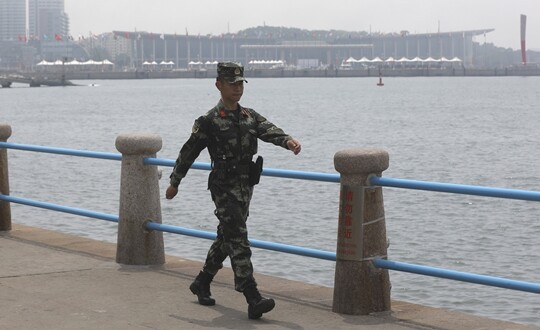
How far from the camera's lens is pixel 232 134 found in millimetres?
7773

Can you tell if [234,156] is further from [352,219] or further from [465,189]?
[465,189]

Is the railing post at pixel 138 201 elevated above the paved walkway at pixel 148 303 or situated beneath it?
elevated above

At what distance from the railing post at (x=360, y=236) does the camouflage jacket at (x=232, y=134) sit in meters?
0.50

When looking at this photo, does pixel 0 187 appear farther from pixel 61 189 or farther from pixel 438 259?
pixel 61 189

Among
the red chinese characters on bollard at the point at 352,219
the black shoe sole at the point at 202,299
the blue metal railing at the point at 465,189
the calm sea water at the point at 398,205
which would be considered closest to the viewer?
the blue metal railing at the point at 465,189

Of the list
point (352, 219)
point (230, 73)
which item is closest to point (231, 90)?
point (230, 73)

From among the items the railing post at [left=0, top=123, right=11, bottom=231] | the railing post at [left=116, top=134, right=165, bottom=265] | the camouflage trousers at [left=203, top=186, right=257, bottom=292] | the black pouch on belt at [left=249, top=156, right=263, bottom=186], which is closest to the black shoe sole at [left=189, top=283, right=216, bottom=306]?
the camouflage trousers at [left=203, top=186, right=257, bottom=292]

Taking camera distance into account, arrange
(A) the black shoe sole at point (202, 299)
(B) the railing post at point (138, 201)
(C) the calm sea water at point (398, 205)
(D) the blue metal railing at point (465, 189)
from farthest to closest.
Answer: (C) the calm sea water at point (398, 205) → (B) the railing post at point (138, 201) → (A) the black shoe sole at point (202, 299) → (D) the blue metal railing at point (465, 189)

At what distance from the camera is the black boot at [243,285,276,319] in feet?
25.5

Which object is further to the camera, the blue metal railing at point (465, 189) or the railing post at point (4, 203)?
the railing post at point (4, 203)

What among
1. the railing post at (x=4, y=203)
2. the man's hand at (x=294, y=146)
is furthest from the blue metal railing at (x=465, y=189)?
the railing post at (x=4, y=203)

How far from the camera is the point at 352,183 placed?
796cm

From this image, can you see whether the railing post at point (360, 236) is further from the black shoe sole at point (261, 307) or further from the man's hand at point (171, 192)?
the man's hand at point (171, 192)

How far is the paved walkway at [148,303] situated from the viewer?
773 centimetres
